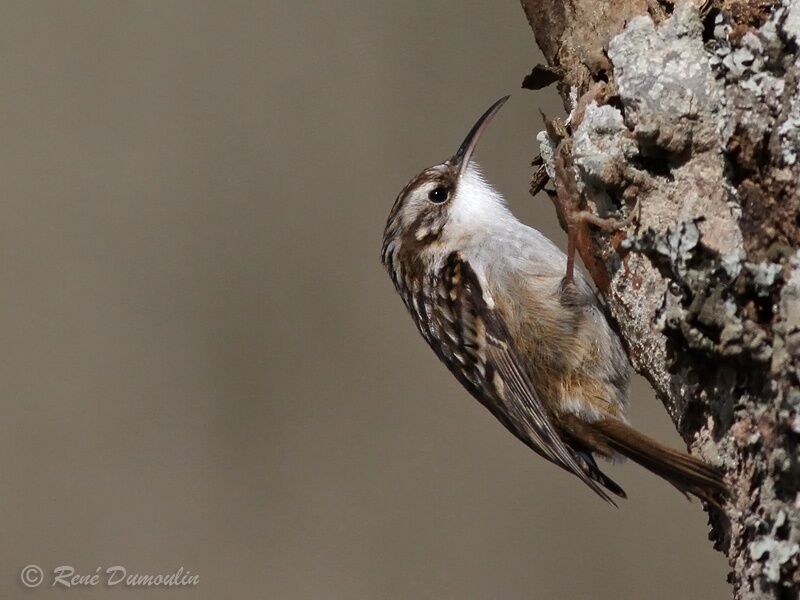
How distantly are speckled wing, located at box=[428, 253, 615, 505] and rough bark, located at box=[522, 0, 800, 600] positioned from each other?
487 millimetres

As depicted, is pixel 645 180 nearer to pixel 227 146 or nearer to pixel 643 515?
pixel 643 515

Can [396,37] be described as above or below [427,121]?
above

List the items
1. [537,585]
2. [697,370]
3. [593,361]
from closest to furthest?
1. [697,370]
2. [593,361]
3. [537,585]

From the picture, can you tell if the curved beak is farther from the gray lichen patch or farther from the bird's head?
the gray lichen patch

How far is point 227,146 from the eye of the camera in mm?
4777

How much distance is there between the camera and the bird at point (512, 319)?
2.68 m

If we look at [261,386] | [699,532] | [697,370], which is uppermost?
[697,370]

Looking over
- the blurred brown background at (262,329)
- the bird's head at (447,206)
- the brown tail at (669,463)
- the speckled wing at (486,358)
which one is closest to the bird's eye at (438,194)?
the bird's head at (447,206)

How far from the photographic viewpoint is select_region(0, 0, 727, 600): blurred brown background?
4.21 m

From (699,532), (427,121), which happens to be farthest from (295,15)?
(699,532)

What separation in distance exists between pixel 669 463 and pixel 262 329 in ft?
8.90

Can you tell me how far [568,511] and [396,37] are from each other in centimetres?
221

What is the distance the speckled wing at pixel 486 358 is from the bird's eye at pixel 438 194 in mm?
208

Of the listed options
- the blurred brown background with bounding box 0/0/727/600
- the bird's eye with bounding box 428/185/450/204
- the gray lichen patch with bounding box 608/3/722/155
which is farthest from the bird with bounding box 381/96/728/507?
the blurred brown background with bounding box 0/0/727/600
